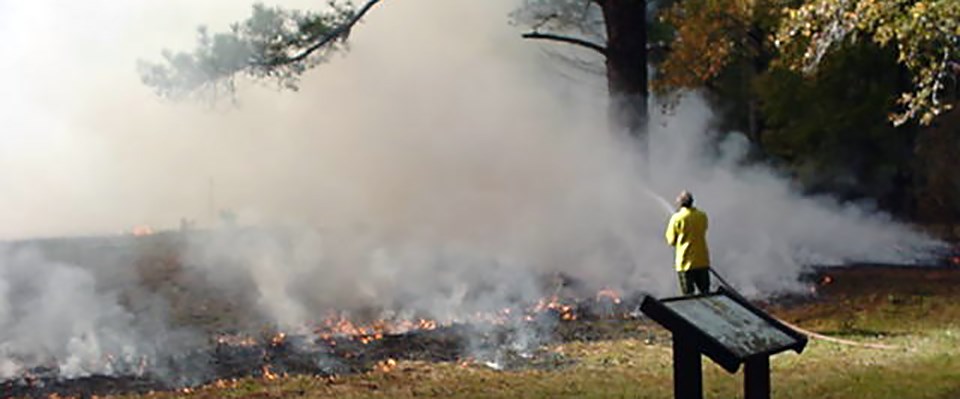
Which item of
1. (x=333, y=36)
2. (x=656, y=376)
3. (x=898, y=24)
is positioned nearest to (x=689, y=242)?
(x=656, y=376)

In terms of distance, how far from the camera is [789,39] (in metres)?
13.6

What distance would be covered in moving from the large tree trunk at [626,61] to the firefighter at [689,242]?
761 centimetres

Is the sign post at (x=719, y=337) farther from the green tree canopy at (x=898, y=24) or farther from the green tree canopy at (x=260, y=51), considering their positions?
the green tree canopy at (x=260, y=51)

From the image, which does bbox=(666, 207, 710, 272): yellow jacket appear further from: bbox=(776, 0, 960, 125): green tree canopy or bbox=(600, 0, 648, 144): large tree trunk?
bbox=(600, 0, 648, 144): large tree trunk

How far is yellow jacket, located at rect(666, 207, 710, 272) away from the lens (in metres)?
12.3

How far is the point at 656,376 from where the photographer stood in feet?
36.8

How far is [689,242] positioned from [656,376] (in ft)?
6.10

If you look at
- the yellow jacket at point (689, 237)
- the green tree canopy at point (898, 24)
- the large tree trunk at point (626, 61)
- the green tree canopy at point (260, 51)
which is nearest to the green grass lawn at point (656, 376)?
the yellow jacket at point (689, 237)

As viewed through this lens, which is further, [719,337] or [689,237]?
[689,237]

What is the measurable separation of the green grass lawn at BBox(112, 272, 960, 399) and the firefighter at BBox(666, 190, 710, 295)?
0.92 meters

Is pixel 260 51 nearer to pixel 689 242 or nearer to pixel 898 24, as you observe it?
pixel 689 242

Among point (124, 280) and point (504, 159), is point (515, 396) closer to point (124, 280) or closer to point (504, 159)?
point (124, 280)

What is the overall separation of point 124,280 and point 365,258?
365cm

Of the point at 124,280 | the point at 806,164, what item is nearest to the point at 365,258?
the point at 124,280
